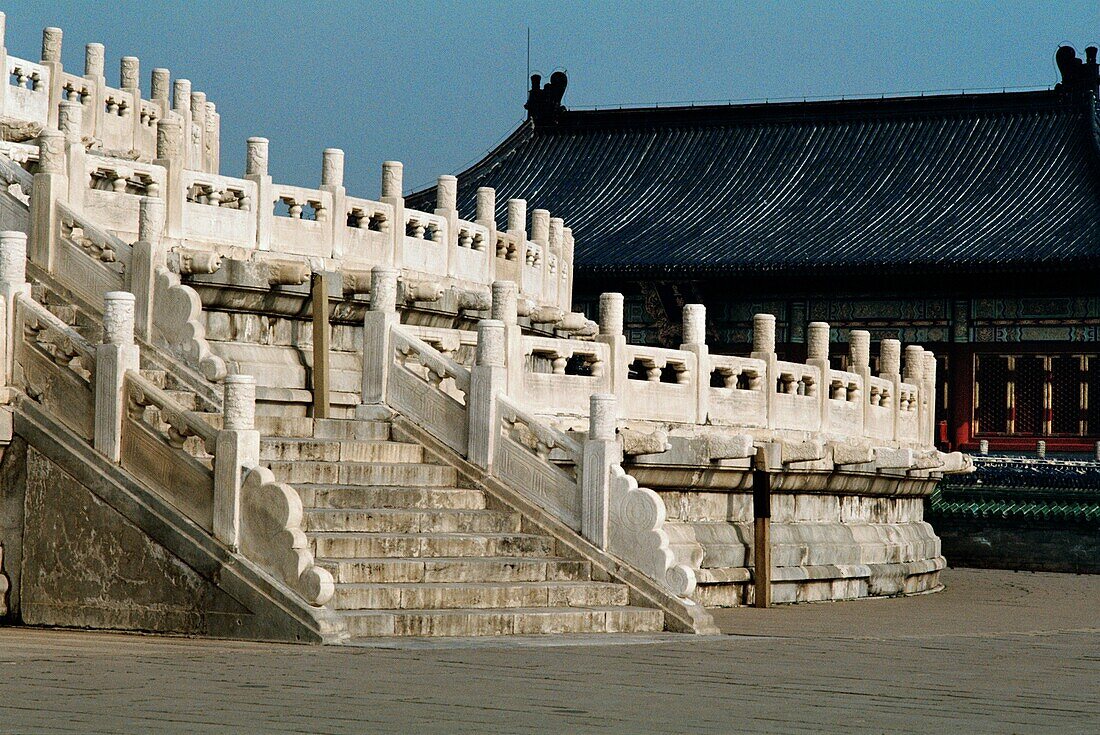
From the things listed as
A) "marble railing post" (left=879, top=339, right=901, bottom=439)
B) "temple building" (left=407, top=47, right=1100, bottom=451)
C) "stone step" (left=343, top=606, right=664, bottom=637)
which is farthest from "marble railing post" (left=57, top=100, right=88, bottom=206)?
"temple building" (left=407, top=47, right=1100, bottom=451)

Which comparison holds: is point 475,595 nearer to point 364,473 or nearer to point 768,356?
point 364,473

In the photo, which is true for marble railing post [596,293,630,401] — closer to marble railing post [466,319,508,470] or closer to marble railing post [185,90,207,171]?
marble railing post [466,319,508,470]

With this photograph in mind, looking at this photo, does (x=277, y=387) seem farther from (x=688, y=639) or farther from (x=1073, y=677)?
(x=1073, y=677)

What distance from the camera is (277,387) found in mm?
17234

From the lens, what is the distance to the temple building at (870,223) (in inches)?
1427

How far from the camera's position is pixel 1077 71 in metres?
40.6

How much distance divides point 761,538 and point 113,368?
7.67 m

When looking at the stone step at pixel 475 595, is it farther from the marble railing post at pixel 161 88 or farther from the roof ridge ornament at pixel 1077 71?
the roof ridge ornament at pixel 1077 71

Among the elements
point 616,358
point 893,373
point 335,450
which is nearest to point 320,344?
point 335,450

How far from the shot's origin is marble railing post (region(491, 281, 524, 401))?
675 inches

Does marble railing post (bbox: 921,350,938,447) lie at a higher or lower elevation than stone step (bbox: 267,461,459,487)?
higher

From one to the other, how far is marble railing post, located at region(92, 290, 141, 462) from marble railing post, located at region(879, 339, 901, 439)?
1265cm

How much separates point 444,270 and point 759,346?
3.77m

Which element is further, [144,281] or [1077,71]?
[1077,71]
